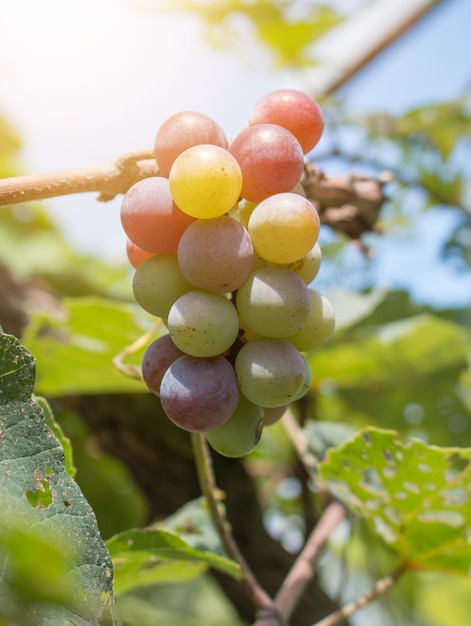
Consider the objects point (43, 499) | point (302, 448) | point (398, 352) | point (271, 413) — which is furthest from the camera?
point (398, 352)

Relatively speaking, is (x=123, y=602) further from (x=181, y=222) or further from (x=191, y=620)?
(x=181, y=222)

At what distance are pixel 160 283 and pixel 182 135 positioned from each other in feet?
0.37

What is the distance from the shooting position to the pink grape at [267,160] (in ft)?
1.50

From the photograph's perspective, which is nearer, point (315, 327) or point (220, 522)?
point (315, 327)

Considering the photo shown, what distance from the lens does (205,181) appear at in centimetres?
42

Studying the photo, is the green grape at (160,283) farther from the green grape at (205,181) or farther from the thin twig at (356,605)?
the thin twig at (356,605)

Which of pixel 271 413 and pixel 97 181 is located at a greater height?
pixel 97 181

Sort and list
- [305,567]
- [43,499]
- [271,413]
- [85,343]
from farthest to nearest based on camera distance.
A: [85,343] < [305,567] < [271,413] < [43,499]

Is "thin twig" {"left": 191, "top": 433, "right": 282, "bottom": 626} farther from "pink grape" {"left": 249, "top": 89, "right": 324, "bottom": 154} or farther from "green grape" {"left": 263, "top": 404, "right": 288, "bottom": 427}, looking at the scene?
"pink grape" {"left": 249, "top": 89, "right": 324, "bottom": 154}

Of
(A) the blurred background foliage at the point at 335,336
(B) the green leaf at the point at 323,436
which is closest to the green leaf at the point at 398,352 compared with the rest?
(A) the blurred background foliage at the point at 335,336

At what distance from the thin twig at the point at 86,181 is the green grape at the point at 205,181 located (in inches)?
2.5

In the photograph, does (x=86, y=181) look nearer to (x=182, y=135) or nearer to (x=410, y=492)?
(x=182, y=135)

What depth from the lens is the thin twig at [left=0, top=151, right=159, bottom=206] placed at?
0.44 meters

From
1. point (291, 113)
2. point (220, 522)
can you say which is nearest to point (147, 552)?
point (220, 522)
